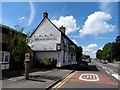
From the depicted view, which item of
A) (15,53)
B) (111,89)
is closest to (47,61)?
(15,53)

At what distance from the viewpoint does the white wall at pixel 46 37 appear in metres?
36.5

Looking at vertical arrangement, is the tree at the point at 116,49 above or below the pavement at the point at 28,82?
above

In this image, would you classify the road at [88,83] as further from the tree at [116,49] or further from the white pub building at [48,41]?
the tree at [116,49]

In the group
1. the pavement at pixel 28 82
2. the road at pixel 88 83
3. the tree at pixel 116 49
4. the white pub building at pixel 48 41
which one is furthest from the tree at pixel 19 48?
the tree at pixel 116 49

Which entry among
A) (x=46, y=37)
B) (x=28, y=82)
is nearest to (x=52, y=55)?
(x=46, y=37)

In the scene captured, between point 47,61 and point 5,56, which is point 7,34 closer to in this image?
point 5,56

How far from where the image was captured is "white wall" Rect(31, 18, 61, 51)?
36469mm

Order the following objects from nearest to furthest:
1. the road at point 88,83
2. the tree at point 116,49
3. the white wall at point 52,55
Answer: the road at point 88,83 < the white wall at point 52,55 < the tree at point 116,49

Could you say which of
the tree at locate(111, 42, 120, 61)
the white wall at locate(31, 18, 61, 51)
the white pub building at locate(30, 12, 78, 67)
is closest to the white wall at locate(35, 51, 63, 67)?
the white pub building at locate(30, 12, 78, 67)

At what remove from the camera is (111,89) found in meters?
13.2

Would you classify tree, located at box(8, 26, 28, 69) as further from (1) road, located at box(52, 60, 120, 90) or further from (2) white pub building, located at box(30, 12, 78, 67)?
(2) white pub building, located at box(30, 12, 78, 67)

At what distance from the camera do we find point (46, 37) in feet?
123

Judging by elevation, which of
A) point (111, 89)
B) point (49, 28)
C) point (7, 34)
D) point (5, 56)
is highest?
point (49, 28)

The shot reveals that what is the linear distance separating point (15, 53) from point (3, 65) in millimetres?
5548
